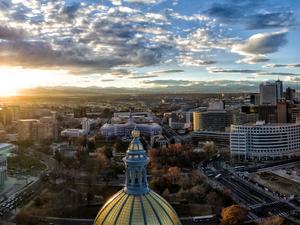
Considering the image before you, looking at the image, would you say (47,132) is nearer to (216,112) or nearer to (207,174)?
(216,112)

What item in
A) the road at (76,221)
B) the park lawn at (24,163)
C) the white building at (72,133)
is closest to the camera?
the road at (76,221)

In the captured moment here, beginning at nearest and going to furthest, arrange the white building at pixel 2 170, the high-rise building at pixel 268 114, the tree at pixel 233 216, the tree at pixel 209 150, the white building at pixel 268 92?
1. the tree at pixel 233 216
2. the white building at pixel 2 170
3. the tree at pixel 209 150
4. the high-rise building at pixel 268 114
5. the white building at pixel 268 92

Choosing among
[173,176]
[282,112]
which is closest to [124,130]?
[282,112]

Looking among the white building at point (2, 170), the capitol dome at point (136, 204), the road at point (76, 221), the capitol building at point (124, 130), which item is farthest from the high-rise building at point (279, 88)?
the capitol dome at point (136, 204)

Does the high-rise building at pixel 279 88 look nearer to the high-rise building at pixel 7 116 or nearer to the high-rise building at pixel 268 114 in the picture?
the high-rise building at pixel 268 114

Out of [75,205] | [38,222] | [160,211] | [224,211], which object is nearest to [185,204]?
[224,211]

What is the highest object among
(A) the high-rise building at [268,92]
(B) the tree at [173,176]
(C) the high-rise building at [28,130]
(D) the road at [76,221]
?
(A) the high-rise building at [268,92]

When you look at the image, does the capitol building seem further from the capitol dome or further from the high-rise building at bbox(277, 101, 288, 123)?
the capitol dome
